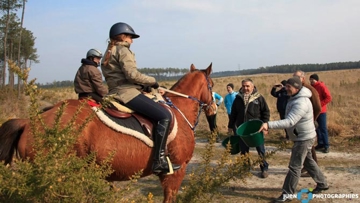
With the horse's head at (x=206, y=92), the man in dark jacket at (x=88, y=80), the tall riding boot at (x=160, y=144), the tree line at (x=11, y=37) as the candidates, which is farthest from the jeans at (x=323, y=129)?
the tree line at (x=11, y=37)

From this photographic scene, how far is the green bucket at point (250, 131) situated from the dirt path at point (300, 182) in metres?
0.50

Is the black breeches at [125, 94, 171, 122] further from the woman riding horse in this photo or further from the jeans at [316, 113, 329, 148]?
the jeans at [316, 113, 329, 148]

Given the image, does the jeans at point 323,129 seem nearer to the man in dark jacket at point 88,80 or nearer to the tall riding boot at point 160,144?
the man in dark jacket at point 88,80

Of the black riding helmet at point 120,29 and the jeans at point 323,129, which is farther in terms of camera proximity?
the jeans at point 323,129

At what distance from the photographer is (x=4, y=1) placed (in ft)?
89.1

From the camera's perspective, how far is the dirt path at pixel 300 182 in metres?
5.91

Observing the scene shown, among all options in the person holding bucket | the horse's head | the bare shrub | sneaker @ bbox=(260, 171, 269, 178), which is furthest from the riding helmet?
the bare shrub

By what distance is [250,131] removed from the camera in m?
5.70

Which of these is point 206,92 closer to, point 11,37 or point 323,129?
point 323,129

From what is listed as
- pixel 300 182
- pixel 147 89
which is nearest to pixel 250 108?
pixel 300 182

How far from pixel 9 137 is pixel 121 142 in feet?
4.04

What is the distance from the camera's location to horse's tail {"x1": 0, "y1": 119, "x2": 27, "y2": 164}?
338 cm

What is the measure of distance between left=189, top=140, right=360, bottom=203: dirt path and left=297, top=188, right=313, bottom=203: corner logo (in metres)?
0.12

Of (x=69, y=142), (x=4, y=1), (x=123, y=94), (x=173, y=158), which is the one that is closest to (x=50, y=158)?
(x=69, y=142)
